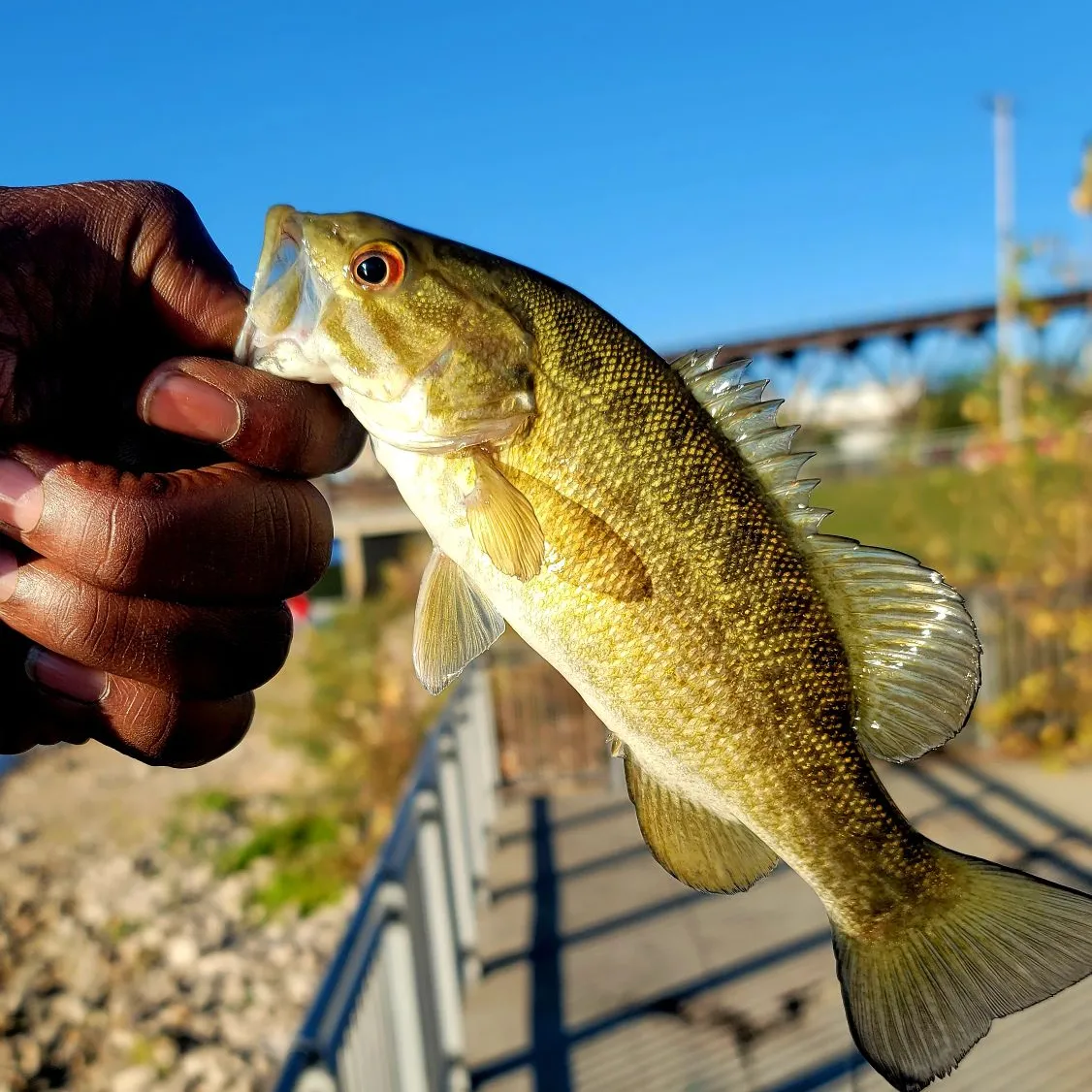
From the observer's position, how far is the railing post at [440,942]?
4.61 meters

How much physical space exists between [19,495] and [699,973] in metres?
4.85

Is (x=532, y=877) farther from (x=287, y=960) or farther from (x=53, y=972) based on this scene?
(x=53, y=972)

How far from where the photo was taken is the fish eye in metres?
1.76

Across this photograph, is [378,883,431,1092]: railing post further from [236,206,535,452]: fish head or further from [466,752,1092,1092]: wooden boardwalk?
[236,206,535,452]: fish head

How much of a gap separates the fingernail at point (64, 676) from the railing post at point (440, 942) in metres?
3.09

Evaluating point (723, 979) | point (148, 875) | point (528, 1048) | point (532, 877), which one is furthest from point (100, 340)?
point (148, 875)

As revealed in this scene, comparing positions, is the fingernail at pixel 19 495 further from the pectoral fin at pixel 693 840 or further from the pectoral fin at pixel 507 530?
the pectoral fin at pixel 693 840

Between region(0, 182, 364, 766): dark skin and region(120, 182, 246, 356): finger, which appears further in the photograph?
region(120, 182, 246, 356): finger

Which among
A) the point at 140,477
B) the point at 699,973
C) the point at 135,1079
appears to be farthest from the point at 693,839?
the point at 135,1079

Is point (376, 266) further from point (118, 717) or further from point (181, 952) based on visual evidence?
point (181, 952)

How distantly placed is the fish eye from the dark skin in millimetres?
221

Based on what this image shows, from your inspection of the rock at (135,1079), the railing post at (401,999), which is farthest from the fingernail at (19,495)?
the rock at (135,1079)

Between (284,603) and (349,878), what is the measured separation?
8616mm

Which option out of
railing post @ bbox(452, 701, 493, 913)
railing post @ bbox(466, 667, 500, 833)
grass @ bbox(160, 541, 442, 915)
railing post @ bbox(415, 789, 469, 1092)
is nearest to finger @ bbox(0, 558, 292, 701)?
railing post @ bbox(415, 789, 469, 1092)
